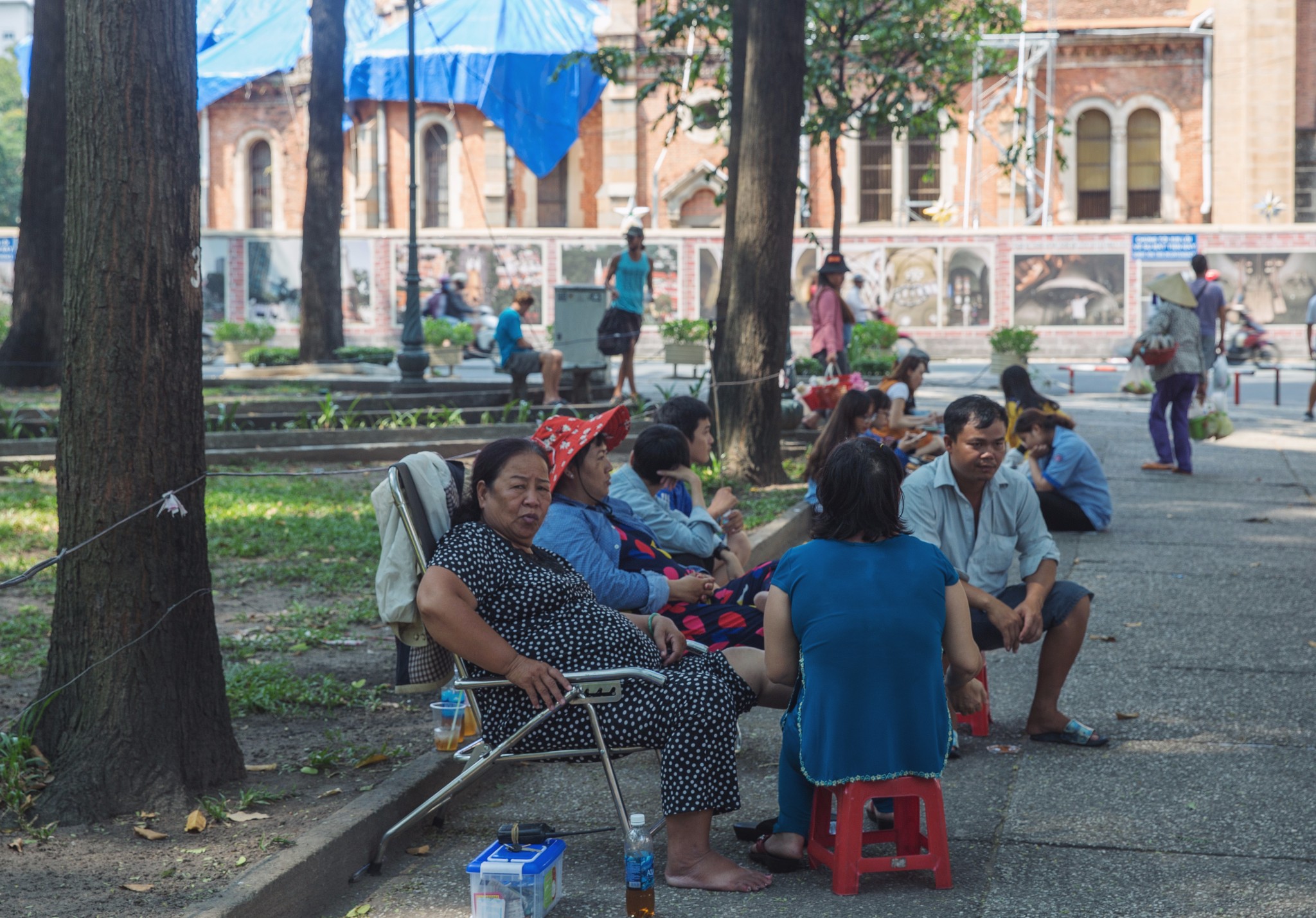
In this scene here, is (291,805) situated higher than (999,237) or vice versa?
(999,237)

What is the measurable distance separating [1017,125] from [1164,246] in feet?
27.3

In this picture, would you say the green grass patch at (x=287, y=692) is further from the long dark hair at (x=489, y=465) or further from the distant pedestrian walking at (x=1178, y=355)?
the distant pedestrian walking at (x=1178, y=355)

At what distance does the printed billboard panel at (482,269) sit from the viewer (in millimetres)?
34344

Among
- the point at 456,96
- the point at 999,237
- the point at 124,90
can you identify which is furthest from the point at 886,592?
the point at 456,96

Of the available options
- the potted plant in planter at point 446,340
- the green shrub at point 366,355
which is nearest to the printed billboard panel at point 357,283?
the potted plant in planter at point 446,340

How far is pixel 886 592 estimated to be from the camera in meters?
3.98

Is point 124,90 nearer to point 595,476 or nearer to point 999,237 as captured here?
point 595,476

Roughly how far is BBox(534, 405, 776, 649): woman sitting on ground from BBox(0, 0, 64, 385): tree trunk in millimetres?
12594

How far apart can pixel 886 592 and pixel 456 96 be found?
3496 cm

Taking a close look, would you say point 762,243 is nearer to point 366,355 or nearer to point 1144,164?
point 366,355

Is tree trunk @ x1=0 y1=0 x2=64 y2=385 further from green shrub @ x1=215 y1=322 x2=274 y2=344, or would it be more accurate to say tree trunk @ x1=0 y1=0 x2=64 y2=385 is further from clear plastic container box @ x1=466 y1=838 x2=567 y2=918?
clear plastic container box @ x1=466 y1=838 x2=567 y2=918

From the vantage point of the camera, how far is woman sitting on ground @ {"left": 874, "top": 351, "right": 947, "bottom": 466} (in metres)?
10.5

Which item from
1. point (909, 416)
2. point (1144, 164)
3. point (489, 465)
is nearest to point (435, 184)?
point (1144, 164)

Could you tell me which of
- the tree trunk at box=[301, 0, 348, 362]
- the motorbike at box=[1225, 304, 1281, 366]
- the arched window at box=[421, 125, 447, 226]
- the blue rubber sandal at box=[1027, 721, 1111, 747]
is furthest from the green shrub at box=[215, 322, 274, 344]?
the blue rubber sandal at box=[1027, 721, 1111, 747]
